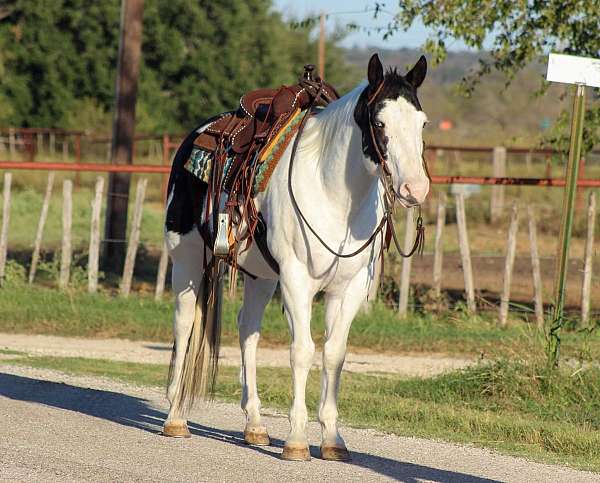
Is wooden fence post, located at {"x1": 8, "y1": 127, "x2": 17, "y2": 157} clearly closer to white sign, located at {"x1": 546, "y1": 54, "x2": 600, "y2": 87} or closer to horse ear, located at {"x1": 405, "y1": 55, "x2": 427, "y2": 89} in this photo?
white sign, located at {"x1": 546, "y1": 54, "x2": 600, "y2": 87}

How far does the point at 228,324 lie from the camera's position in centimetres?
1455

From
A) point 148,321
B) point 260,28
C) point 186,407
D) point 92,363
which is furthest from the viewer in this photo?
point 260,28

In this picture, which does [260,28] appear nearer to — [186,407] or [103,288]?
[103,288]

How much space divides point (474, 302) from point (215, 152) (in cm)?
690

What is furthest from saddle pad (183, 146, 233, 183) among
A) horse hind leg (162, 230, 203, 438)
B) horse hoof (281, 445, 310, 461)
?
horse hoof (281, 445, 310, 461)

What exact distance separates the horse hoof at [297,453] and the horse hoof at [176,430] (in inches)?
39.2

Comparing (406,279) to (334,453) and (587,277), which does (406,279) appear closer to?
(587,277)

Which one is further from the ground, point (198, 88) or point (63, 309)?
point (198, 88)

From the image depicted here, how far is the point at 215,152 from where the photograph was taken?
846 cm

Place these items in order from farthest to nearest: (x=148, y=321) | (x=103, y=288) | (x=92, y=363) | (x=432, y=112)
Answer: (x=432, y=112) → (x=103, y=288) → (x=148, y=321) → (x=92, y=363)

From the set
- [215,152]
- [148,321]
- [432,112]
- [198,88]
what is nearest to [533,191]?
[198,88]

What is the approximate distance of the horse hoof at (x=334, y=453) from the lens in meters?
7.52

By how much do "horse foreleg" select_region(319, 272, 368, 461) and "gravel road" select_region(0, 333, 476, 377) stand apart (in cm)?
448

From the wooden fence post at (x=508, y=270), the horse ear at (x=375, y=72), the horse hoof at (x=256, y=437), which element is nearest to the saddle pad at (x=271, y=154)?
the horse ear at (x=375, y=72)
